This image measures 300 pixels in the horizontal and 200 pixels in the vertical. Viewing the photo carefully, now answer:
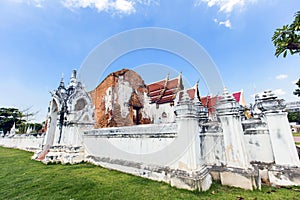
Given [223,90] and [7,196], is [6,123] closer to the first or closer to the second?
[7,196]

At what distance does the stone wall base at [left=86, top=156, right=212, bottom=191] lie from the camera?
12.4 feet

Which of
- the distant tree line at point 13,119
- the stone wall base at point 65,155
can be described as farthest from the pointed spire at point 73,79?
the distant tree line at point 13,119

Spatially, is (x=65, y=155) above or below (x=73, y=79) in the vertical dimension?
below

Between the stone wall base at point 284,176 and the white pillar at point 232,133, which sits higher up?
the white pillar at point 232,133

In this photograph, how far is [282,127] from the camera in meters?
4.13

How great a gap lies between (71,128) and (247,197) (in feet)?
27.5

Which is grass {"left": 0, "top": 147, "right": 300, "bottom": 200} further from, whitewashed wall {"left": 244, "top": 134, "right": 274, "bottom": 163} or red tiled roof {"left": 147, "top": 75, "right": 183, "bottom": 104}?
red tiled roof {"left": 147, "top": 75, "right": 183, "bottom": 104}

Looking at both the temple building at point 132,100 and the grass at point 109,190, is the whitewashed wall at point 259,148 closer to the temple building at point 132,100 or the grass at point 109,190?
the grass at point 109,190

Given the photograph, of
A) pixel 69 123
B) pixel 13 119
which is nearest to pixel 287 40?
pixel 69 123

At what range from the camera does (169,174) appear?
4.45 m

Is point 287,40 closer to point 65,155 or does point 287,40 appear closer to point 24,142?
point 65,155

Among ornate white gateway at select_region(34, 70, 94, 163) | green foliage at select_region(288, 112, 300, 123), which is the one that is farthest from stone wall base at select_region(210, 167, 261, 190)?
green foliage at select_region(288, 112, 300, 123)

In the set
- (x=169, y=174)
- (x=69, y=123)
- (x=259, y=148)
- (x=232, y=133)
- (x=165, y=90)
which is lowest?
(x=169, y=174)

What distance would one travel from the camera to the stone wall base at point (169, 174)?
378 centimetres
